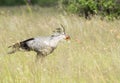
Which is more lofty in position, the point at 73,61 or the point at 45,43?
the point at 45,43

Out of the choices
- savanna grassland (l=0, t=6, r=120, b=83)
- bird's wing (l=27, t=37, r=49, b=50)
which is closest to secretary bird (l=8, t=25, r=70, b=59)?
bird's wing (l=27, t=37, r=49, b=50)

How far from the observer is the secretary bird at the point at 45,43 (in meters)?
7.33

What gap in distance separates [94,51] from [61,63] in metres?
1.75

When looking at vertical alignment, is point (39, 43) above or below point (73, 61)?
above

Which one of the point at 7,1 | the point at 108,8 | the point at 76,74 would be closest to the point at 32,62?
the point at 76,74

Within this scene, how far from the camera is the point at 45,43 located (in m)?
7.42

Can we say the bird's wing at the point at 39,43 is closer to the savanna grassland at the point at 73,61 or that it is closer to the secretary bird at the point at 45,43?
the secretary bird at the point at 45,43

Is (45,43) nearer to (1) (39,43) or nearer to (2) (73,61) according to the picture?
(1) (39,43)

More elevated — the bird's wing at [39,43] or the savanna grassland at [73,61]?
the bird's wing at [39,43]

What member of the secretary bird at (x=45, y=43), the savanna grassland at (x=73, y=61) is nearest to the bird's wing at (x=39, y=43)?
the secretary bird at (x=45, y=43)

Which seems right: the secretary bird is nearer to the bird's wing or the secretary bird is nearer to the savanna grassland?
the bird's wing

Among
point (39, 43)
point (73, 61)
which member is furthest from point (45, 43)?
point (73, 61)

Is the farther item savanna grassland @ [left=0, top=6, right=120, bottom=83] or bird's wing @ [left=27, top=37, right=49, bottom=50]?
bird's wing @ [left=27, top=37, right=49, bottom=50]

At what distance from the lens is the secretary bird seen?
7.33 m
